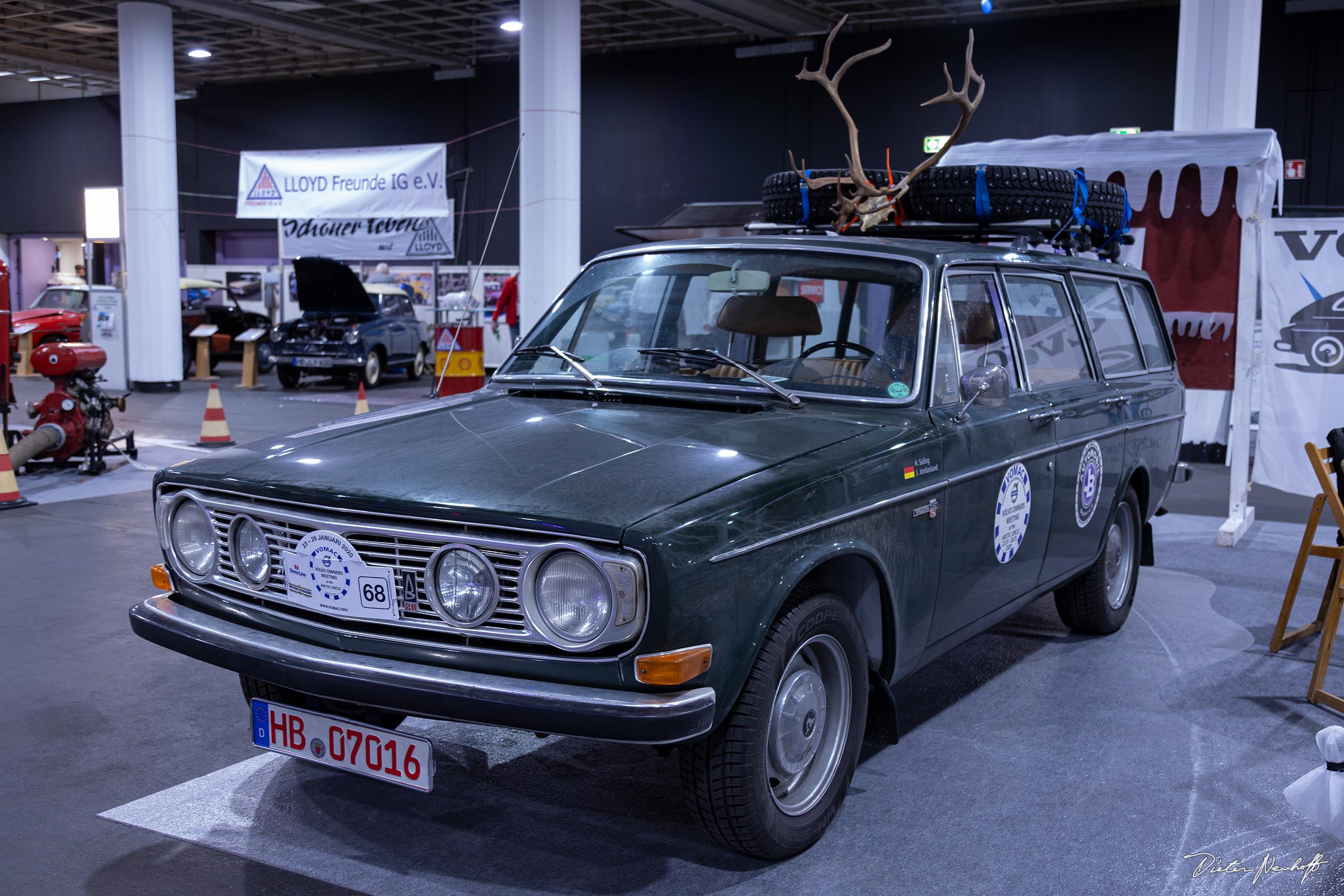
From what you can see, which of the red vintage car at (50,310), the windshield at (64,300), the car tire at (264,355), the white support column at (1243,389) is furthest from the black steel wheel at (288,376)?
the white support column at (1243,389)

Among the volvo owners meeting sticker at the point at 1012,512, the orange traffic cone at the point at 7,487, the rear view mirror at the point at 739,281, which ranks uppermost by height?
the rear view mirror at the point at 739,281

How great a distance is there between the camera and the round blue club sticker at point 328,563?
2.74m

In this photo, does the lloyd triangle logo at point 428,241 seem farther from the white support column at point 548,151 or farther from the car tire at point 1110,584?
the car tire at point 1110,584

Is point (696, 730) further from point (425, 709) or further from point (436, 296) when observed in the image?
point (436, 296)

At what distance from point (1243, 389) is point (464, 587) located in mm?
6270

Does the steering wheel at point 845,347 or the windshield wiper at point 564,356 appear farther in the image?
the windshield wiper at point 564,356

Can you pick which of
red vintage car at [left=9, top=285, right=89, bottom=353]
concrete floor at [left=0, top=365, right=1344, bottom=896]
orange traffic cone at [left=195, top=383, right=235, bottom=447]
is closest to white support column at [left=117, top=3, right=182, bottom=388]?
red vintage car at [left=9, top=285, right=89, bottom=353]

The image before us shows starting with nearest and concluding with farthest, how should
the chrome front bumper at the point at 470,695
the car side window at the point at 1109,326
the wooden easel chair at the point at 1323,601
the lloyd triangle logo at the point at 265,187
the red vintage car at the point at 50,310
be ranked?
the chrome front bumper at the point at 470,695, the wooden easel chair at the point at 1323,601, the car side window at the point at 1109,326, the red vintage car at the point at 50,310, the lloyd triangle logo at the point at 265,187

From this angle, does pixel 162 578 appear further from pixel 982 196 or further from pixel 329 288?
pixel 329 288

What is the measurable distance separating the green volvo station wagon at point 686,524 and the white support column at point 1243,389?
3.38 meters

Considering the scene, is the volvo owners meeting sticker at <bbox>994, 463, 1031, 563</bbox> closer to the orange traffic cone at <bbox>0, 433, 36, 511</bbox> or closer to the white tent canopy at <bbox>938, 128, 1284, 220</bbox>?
the white tent canopy at <bbox>938, 128, 1284, 220</bbox>

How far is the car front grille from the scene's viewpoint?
2.57 m

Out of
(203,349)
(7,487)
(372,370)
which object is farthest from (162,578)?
(203,349)

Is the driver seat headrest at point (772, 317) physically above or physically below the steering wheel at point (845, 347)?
above
